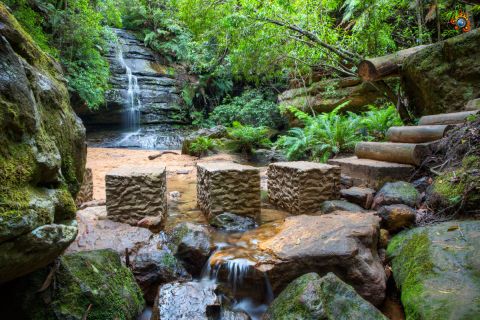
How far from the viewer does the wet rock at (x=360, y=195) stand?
13.9ft

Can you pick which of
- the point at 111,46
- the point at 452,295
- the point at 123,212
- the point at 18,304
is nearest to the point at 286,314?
the point at 452,295

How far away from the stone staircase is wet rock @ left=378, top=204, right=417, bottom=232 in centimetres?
88

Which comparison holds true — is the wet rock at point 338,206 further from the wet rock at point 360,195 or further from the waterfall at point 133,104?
the waterfall at point 133,104

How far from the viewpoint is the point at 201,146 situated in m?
10.3

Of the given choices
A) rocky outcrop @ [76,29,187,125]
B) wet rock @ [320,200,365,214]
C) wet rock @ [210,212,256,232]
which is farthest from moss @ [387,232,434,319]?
rocky outcrop @ [76,29,187,125]

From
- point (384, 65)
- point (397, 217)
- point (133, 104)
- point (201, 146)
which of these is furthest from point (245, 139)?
point (133, 104)

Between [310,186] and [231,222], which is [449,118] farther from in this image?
[231,222]

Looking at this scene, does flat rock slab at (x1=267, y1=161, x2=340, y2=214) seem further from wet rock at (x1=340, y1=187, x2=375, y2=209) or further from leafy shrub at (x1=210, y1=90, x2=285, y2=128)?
leafy shrub at (x1=210, y1=90, x2=285, y2=128)

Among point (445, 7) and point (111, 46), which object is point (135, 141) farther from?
point (445, 7)

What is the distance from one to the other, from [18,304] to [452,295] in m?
2.81

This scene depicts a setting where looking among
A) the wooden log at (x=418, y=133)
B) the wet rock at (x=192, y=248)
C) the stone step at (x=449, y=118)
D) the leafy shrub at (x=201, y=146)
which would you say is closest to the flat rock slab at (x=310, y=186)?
the wooden log at (x=418, y=133)

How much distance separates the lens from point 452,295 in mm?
2217

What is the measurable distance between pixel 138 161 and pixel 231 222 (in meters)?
6.24

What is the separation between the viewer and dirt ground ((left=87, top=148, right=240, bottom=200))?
782cm
